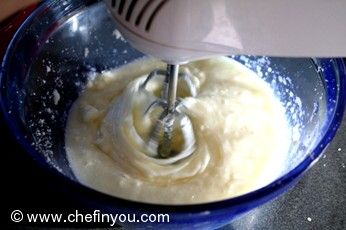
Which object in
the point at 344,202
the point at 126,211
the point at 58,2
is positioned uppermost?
the point at 58,2

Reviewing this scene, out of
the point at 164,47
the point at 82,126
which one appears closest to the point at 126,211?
the point at 164,47

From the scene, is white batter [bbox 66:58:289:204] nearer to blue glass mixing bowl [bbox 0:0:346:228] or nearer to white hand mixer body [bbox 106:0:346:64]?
blue glass mixing bowl [bbox 0:0:346:228]

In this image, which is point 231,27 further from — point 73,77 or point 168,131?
point 73,77

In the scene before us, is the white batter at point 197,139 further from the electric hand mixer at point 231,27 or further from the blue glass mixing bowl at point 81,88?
the electric hand mixer at point 231,27

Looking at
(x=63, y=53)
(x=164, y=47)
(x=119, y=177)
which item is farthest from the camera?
(x=63, y=53)

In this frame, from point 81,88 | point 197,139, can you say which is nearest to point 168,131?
point 197,139

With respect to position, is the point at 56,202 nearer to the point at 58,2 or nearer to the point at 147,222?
the point at 147,222
